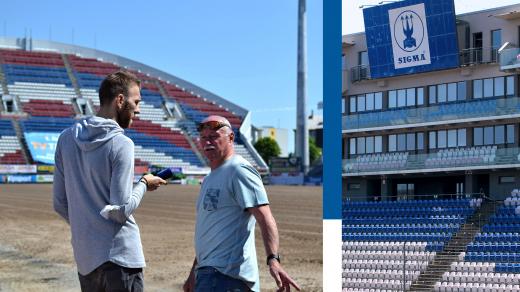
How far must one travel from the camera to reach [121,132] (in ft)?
9.73

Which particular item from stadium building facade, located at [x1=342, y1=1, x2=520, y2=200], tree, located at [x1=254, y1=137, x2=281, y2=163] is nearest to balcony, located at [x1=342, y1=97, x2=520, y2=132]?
stadium building facade, located at [x1=342, y1=1, x2=520, y2=200]

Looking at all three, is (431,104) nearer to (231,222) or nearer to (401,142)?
(401,142)

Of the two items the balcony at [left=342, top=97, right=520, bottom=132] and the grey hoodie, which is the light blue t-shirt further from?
the balcony at [left=342, top=97, right=520, bottom=132]

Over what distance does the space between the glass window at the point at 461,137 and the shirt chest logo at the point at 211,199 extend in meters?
2.03

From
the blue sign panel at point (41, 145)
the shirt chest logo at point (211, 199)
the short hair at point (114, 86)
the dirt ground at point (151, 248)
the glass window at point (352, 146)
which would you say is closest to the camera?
the short hair at point (114, 86)

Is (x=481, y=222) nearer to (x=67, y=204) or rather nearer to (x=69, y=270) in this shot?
(x=67, y=204)

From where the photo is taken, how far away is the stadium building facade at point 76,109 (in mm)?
49906

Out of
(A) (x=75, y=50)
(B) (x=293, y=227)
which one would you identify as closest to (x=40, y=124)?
(A) (x=75, y=50)

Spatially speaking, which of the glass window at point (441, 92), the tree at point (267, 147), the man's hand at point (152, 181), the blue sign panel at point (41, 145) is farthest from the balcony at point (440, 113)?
the tree at point (267, 147)

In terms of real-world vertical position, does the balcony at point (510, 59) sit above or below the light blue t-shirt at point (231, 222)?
above

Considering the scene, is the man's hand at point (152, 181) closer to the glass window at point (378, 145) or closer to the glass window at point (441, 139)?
the glass window at point (378, 145)

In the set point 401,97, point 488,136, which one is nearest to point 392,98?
point 401,97

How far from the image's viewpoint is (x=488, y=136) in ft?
15.1

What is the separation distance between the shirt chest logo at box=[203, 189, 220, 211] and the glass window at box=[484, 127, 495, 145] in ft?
6.70
